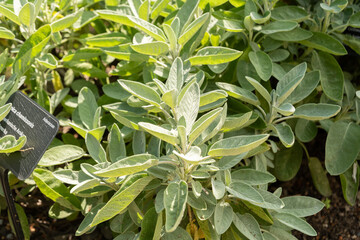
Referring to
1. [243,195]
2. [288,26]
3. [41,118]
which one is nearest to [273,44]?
[288,26]

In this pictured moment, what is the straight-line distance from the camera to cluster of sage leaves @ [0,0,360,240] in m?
1.04

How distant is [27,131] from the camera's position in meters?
1.21

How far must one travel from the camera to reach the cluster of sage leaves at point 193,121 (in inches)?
40.9

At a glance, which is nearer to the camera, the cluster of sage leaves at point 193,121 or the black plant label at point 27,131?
the cluster of sage leaves at point 193,121

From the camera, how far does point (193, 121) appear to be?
1040 mm

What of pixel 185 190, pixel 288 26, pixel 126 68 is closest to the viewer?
pixel 185 190

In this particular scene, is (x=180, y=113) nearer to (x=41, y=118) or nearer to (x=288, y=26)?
(x=41, y=118)

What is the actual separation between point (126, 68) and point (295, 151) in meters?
0.73

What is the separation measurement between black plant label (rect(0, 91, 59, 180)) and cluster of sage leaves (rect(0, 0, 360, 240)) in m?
0.07

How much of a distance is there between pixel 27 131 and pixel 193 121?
0.51 meters

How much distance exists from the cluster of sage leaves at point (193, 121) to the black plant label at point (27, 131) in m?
0.07

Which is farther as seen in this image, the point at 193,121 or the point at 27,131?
the point at 27,131

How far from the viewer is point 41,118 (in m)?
1.20

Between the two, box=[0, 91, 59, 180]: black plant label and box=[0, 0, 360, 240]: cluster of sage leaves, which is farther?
box=[0, 91, 59, 180]: black plant label
